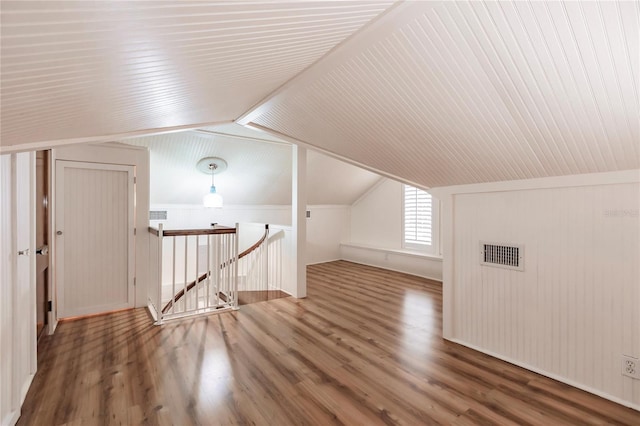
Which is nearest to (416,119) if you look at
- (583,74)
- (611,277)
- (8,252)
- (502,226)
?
(583,74)

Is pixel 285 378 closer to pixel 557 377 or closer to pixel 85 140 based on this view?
pixel 557 377

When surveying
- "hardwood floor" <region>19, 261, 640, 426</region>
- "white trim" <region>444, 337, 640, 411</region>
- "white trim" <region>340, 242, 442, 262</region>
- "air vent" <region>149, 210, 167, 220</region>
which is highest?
"air vent" <region>149, 210, 167, 220</region>

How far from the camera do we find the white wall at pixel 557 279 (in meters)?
2.04

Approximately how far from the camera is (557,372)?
233 centimetres

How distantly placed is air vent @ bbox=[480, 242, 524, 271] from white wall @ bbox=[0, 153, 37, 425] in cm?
333

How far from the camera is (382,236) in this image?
22.9 feet

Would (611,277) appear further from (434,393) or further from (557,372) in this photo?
(434,393)

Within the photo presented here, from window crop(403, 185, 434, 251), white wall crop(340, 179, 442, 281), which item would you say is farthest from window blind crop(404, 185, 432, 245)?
white wall crop(340, 179, 442, 281)

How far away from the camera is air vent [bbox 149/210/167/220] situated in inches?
211

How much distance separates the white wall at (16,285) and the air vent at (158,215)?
3.07 metres

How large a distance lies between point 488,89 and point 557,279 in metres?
1.56

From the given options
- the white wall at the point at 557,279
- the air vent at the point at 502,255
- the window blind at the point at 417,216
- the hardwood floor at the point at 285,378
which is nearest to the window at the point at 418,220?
the window blind at the point at 417,216

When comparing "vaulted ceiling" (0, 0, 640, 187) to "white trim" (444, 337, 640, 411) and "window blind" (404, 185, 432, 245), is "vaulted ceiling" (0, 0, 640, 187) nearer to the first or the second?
"white trim" (444, 337, 640, 411)

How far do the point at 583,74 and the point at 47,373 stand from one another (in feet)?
12.6
